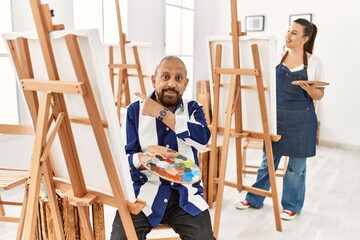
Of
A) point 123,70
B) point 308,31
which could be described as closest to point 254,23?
point 123,70

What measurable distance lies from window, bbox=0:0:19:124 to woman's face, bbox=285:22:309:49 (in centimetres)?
232

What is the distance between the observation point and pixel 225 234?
241cm

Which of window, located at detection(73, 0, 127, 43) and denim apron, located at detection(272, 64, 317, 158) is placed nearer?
denim apron, located at detection(272, 64, 317, 158)

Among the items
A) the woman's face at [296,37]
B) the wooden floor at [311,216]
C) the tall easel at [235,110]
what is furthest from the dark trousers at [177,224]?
the woman's face at [296,37]

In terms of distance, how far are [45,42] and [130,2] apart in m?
3.28

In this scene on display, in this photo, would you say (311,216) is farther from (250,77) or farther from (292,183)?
(250,77)

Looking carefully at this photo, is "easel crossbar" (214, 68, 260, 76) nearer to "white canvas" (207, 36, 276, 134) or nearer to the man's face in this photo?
"white canvas" (207, 36, 276, 134)

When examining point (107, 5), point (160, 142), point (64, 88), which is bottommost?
point (160, 142)

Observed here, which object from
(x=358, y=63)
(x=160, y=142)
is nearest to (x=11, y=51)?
(x=160, y=142)

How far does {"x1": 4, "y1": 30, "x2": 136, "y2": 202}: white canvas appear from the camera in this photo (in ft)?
3.52

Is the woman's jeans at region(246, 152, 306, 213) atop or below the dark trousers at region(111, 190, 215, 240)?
below

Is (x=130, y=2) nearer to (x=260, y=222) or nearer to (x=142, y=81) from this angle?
(x=142, y=81)

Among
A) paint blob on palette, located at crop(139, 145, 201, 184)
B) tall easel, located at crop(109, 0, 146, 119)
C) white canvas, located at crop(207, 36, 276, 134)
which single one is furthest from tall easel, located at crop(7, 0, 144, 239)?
Answer: tall easel, located at crop(109, 0, 146, 119)

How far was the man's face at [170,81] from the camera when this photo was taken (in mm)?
1625
